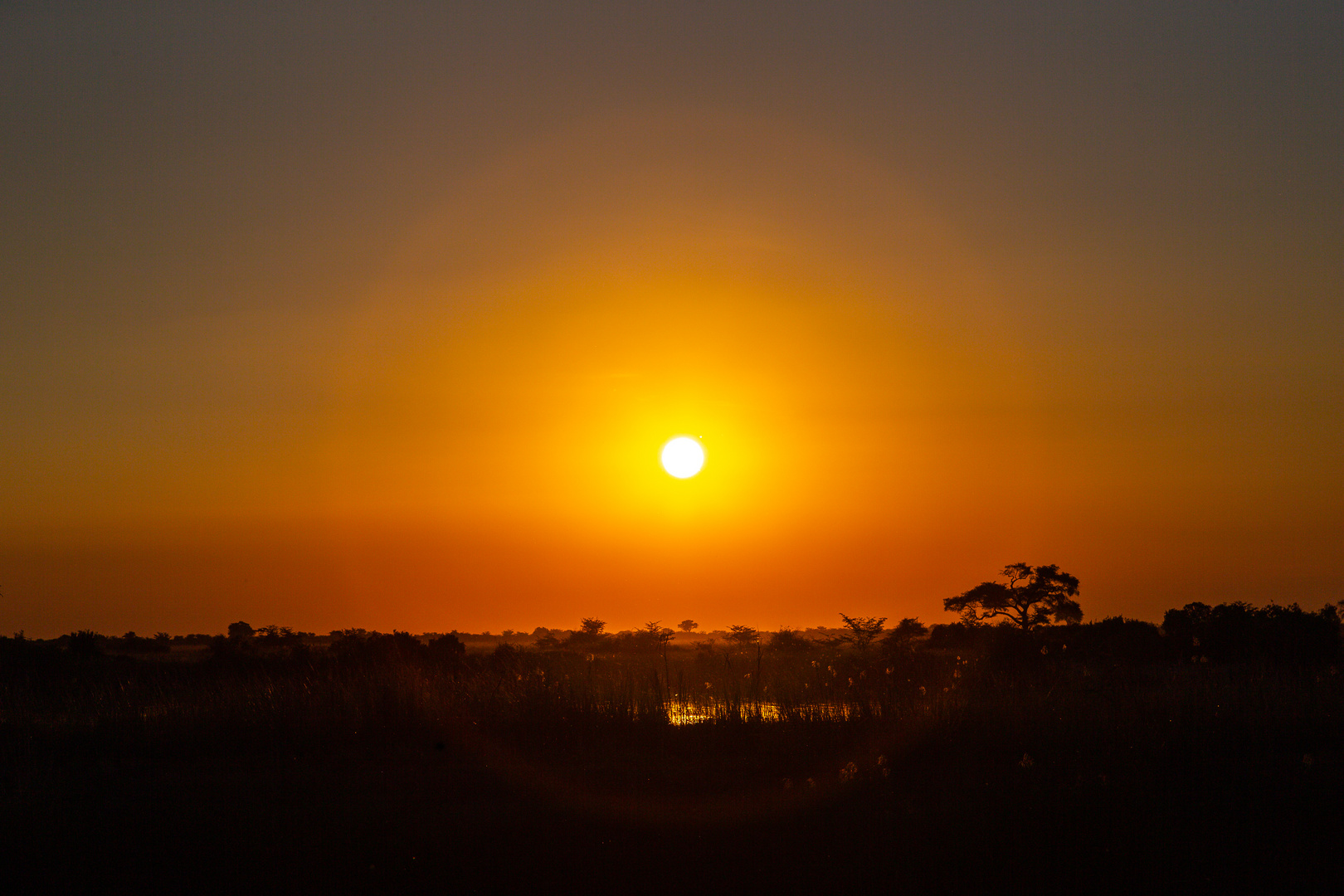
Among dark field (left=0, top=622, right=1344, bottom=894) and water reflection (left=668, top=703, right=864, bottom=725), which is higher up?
water reflection (left=668, top=703, right=864, bottom=725)

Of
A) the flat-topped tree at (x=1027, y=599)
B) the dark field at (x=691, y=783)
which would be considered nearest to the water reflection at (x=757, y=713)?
the dark field at (x=691, y=783)

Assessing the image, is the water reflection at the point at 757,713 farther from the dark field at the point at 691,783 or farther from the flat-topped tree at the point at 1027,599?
the flat-topped tree at the point at 1027,599

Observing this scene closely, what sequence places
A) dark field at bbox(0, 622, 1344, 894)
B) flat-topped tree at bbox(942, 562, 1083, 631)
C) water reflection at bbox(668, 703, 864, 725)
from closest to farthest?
dark field at bbox(0, 622, 1344, 894) < water reflection at bbox(668, 703, 864, 725) < flat-topped tree at bbox(942, 562, 1083, 631)

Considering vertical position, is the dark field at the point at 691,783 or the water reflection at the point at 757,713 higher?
the water reflection at the point at 757,713

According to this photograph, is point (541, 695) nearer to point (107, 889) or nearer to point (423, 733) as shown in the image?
point (423, 733)

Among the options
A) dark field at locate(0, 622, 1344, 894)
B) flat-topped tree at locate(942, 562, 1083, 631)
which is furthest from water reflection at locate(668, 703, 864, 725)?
flat-topped tree at locate(942, 562, 1083, 631)

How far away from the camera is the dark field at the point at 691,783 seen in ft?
32.1

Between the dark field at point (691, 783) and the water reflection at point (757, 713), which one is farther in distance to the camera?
the water reflection at point (757, 713)

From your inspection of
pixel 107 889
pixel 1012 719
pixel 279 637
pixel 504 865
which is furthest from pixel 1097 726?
pixel 279 637

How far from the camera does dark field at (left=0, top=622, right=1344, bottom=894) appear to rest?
9797 millimetres

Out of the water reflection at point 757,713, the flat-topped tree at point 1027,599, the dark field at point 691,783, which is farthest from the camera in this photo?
the flat-topped tree at point 1027,599

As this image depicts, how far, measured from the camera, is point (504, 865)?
32.6 feet

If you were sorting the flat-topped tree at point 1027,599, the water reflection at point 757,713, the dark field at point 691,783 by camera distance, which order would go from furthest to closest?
the flat-topped tree at point 1027,599
the water reflection at point 757,713
the dark field at point 691,783

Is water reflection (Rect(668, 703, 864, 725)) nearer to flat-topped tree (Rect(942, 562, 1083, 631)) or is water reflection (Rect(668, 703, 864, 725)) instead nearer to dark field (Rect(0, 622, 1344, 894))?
dark field (Rect(0, 622, 1344, 894))
